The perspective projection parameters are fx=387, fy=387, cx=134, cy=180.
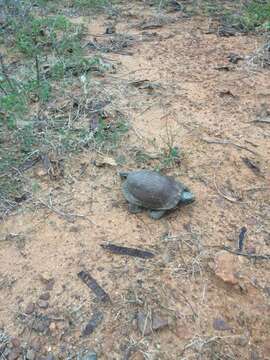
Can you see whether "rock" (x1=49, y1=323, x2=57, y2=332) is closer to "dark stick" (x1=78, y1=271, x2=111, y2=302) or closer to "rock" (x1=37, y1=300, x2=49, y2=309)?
"rock" (x1=37, y1=300, x2=49, y2=309)

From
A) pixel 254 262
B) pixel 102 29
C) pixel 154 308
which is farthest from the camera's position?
pixel 102 29

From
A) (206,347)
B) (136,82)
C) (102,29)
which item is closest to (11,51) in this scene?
(102,29)

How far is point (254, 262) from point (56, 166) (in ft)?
5.80

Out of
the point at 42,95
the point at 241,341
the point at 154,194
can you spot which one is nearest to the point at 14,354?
the point at 241,341

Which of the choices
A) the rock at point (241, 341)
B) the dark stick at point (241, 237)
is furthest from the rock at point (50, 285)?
the dark stick at point (241, 237)

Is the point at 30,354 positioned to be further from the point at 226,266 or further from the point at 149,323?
the point at 226,266

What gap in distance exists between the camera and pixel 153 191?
2.80 meters

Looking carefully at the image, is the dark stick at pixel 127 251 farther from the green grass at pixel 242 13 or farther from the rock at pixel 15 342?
the green grass at pixel 242 13

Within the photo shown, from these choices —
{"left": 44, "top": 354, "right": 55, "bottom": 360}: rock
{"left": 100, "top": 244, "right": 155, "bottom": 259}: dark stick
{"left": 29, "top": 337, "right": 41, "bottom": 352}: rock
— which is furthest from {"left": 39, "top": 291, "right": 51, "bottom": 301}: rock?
{"left": 100, "top": 244, "right": 155, "bottom": 259}: dark stick

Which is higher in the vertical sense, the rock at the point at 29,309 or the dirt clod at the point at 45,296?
the dirt clod at the point at 45,296

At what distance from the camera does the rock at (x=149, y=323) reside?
2.16 meters

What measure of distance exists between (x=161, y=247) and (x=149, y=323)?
566 millimetres

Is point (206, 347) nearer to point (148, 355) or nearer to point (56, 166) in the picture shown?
point (148, 355)

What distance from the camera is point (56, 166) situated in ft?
10.8
